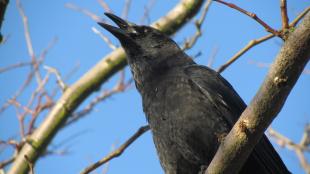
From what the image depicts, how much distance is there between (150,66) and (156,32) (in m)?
0.58

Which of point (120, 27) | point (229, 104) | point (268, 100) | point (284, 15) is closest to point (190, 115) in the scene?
point (229, 104)

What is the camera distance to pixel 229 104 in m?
3.99

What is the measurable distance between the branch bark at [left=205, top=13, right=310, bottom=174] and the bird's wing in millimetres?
929

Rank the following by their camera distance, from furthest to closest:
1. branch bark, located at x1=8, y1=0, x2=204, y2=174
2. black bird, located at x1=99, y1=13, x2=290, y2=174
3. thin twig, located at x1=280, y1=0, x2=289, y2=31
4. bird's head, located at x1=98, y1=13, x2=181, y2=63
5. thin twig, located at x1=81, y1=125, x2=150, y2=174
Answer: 1. bird's head, located at x1=98, y1=13, x2=181, y2=63
2. branch bark, located at x1=8, y1=0, x2=204, y2=174
3. black bird, located at x1=99, y1=13, x2=290, y2=174
4. thin twig, located at x1=81, y1=125, x2=150, y2=174
5. thin twig, located at x1=280, y1=0, x2=289, y2=31

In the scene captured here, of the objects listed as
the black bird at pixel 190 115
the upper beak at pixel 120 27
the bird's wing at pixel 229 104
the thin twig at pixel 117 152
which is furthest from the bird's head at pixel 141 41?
the thin twig at pixel 117 152

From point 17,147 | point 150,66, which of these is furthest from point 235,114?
point 17,147

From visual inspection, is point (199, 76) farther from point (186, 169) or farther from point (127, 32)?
point (127, 32)

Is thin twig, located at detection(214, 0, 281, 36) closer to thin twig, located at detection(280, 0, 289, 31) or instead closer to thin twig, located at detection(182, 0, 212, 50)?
thin twig, located at detection(280, 0, 289, 31)

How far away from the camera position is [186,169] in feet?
12.3

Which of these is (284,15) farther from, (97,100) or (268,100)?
(97,100)

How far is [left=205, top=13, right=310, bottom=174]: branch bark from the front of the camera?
2301 millimetres

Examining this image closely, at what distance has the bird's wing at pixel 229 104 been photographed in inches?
139

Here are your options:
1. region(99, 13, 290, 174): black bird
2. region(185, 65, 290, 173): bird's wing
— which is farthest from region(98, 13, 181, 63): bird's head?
region(185, 65, 290, 173): bird's wing

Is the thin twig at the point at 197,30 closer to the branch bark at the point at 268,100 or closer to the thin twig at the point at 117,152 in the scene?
the thin twig at the point at 117,152
